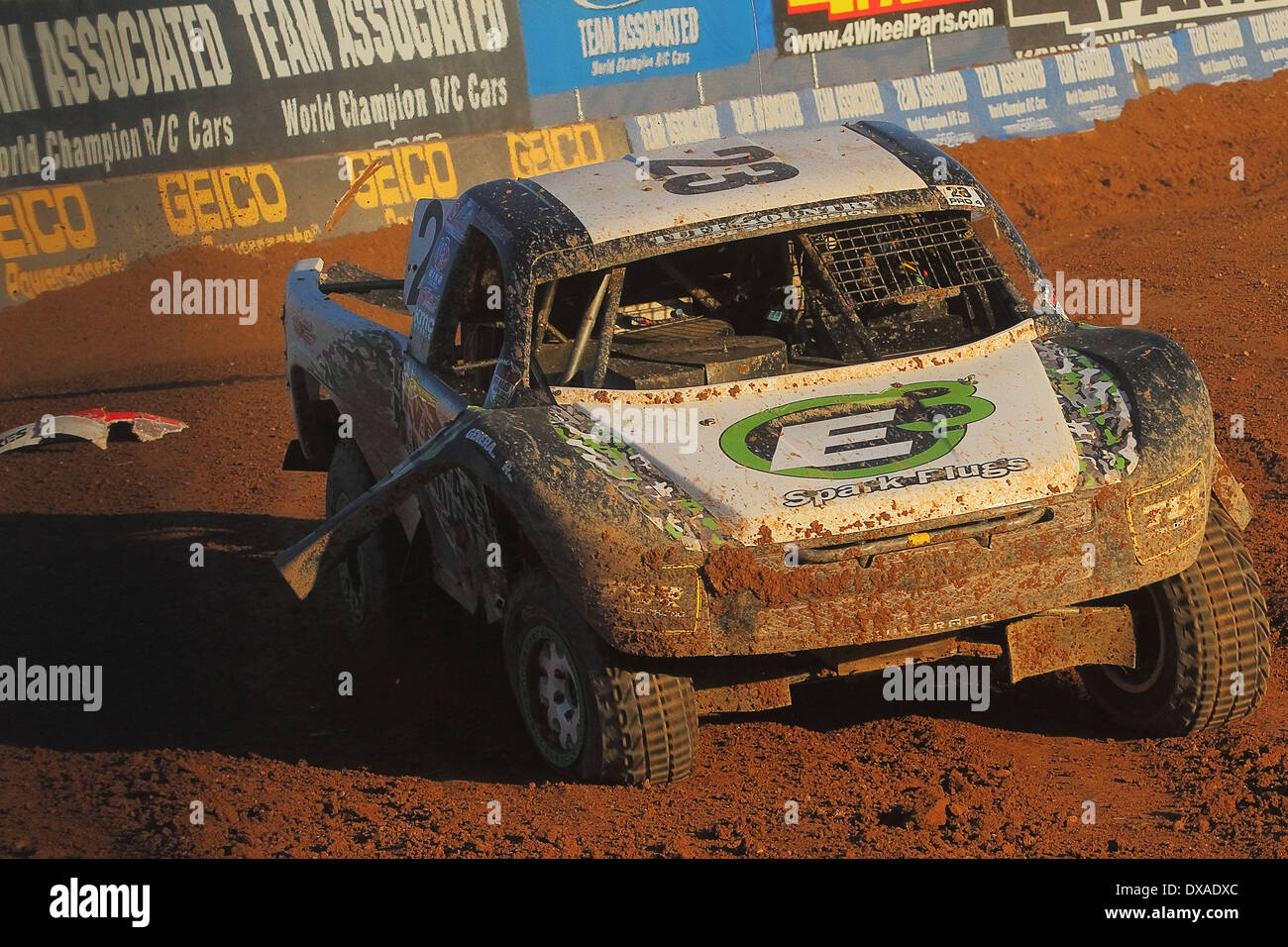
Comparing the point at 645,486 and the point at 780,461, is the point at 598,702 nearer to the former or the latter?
the point at 645,486

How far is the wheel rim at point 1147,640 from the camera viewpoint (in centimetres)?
528

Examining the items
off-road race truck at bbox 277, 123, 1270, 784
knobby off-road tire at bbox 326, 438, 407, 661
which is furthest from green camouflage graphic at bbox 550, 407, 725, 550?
knobby off-road tire at bbox 326, 438, 407, 661

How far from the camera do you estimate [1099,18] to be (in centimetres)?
1809

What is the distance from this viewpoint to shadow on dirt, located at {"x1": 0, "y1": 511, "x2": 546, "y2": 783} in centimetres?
621

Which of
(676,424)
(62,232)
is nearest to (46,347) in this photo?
(62,232)

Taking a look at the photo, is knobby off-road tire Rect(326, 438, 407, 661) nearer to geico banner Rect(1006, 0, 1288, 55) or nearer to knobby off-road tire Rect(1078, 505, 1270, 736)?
knobby off-road tire Rect(1078, 505, 1270, 736)

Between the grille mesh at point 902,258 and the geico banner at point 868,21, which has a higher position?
Result: the geico banner at point 868,21

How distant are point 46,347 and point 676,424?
11700 millimetres

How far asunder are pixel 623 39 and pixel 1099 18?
18.9ft

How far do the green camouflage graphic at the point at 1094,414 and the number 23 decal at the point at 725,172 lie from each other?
1320 millimetres

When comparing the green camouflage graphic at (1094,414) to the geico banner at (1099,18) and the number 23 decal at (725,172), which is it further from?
the geico banner at (1099,18)

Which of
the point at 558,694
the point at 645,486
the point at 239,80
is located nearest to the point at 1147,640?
the point at 645,486

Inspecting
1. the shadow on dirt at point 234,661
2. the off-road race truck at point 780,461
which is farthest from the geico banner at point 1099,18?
the off-road race truck at point 780,461

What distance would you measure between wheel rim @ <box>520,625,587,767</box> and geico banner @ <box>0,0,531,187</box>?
1184 centimetres
